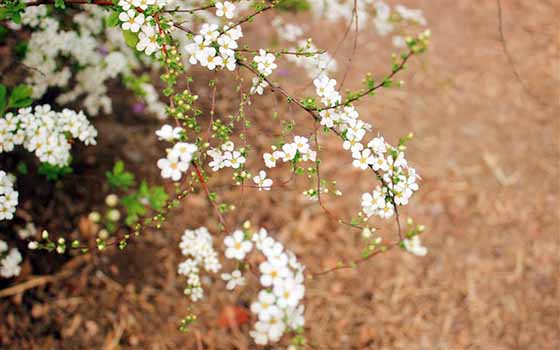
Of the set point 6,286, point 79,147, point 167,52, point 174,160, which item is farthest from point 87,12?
point 174,160

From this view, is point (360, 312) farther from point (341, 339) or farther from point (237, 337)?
point (237, 337)

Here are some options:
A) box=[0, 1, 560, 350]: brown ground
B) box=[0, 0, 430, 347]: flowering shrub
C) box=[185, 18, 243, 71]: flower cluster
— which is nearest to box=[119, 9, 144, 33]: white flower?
box=[0, 0, 430, 347]: flowering shrub

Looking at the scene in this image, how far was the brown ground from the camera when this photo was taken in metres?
2.34

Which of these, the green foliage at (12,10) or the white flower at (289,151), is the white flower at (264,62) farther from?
the green foliage at (12,10)

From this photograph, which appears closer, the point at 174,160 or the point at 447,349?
the point at 174,160

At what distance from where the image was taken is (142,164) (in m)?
2.72

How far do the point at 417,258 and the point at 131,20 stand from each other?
2002 mm

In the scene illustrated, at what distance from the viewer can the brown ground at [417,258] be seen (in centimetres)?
234

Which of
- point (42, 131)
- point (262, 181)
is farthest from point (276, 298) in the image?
point (42, 131)

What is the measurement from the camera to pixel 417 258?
2.82m

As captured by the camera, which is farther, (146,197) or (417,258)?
(417,258)

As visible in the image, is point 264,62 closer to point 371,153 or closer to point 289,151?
point 289,151

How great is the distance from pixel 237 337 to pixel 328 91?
4.58 ft

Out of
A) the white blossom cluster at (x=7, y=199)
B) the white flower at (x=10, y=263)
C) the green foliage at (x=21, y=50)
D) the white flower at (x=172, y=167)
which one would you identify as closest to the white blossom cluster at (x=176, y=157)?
the white flower at (x=172, y=167)
